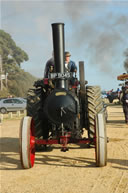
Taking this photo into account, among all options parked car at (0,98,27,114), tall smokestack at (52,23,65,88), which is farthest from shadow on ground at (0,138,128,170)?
parked car at (0,98,27,114)

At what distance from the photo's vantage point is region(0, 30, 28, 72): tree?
175 feet

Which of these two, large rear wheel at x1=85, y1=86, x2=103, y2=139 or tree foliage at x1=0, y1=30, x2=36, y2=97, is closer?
large rear wheel at x1=85, y1=86, x2=103, y2=139

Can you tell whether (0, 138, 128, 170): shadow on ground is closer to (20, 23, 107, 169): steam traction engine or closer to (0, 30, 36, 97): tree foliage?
(20, 23, 107, 169): steam traction engine

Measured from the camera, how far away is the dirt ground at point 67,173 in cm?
428

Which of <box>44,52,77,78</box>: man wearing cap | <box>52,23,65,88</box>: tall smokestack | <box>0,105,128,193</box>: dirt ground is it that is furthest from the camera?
<box>44,52,77,78</box>: man wearing cap

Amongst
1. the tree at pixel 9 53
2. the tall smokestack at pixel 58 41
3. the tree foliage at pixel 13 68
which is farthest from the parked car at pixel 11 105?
the tree at pixel 9 53

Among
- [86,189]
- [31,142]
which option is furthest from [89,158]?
[86,189]

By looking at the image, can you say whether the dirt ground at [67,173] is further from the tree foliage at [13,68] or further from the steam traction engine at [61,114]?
the tree foliage at [13,68]

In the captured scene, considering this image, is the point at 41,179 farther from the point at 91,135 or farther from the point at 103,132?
the point at 91,135

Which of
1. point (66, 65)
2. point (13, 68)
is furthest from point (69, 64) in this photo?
point (13, 68)

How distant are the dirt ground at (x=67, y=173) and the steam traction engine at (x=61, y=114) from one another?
0.28 m

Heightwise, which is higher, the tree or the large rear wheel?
the tree

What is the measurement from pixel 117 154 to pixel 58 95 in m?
1.99

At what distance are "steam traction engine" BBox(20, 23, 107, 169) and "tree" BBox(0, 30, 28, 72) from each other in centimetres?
4707
